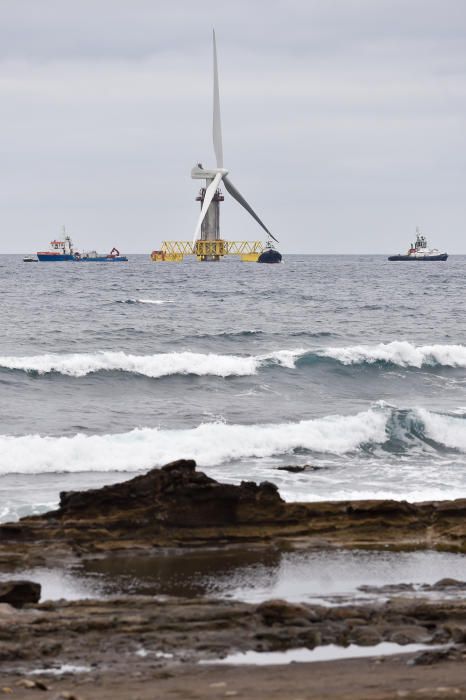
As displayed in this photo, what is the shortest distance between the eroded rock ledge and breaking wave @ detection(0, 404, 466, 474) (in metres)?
8.03

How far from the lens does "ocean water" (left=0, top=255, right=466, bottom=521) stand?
22828 millimetres

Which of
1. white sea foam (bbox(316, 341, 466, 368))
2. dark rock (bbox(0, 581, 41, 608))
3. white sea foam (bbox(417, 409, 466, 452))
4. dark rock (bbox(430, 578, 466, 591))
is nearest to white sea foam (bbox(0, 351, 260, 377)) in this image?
white sea foam (bbox(316, 341, 466, 368))

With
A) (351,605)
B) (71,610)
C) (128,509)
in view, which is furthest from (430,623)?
(128,509)

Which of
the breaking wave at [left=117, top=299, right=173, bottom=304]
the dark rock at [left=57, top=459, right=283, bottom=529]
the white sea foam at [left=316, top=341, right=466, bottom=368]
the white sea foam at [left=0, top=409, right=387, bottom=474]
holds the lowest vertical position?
the white sea foam at [left=0, top=409, right=387, bottom=474]

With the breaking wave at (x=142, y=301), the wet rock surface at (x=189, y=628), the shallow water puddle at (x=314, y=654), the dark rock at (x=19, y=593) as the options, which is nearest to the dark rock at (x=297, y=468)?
the wet rock surface at (x=189, y=628)

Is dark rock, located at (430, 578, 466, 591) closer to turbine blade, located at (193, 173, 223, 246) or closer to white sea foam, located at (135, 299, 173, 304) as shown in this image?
white sea foam, located at (135, 299, 173, 304)

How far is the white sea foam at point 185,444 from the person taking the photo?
23484mm

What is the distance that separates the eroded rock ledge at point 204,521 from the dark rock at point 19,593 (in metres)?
2.16

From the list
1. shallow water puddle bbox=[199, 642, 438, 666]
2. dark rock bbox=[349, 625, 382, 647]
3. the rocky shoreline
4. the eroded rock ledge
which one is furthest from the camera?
the eroded rock ledge

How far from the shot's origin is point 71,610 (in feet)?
38.1

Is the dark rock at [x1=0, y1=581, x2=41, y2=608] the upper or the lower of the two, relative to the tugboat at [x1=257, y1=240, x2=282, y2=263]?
lower

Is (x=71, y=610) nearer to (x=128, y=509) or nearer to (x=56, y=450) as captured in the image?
(x=128, y=509)

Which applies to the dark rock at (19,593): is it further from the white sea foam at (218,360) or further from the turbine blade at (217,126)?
the turbine blade at (217,126)

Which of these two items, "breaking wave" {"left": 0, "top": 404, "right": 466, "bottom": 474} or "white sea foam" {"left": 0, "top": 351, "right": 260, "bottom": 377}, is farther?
"white sea foam" {"left": 0, "top": 351, "right": 260, "bottom": 377}
